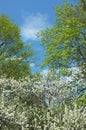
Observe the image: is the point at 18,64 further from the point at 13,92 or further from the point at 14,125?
the point at 14,125

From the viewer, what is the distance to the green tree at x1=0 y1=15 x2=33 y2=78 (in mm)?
32812

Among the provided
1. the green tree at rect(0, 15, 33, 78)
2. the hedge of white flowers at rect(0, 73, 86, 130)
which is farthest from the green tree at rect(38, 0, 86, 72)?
the hedge of white flowers at rect(0, 73, 86, 130)

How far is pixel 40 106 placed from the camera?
627 inches

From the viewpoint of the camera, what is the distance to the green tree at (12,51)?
108 ft

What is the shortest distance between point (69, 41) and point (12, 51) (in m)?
6.39

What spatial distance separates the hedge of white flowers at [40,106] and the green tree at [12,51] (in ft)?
49.9

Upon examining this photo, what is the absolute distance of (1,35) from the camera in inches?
1373

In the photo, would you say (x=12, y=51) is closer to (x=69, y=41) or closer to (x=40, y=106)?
(x=69, y=41)

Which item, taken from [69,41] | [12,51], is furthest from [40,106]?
[12,51]

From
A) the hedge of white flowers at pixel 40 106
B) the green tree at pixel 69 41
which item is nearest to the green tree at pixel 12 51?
the green tree at pixel 69 41

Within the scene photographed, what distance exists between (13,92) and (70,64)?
1345 cm

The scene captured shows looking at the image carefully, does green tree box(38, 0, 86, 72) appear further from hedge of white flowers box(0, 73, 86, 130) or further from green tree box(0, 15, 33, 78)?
hedge of white flowers box(0, 73, 86, 130)

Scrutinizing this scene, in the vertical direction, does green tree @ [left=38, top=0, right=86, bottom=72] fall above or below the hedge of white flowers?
above

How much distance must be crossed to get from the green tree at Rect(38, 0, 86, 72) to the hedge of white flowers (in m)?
11.7
